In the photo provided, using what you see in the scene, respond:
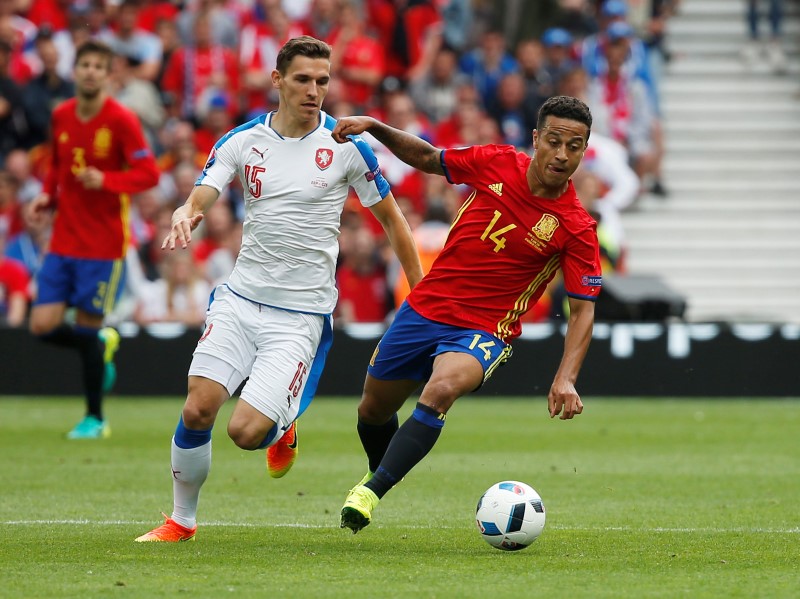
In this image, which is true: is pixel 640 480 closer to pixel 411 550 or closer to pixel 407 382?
pixel 407 382

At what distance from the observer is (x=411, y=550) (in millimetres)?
7008

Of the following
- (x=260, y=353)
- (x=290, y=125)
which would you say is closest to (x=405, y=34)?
(x=290, y=125)

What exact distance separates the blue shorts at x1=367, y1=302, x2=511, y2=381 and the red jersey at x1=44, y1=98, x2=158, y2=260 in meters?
4.45

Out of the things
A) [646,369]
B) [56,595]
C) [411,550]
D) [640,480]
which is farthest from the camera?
[646,369]

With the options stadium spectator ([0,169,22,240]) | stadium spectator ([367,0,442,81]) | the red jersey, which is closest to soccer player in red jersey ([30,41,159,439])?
the red jersey

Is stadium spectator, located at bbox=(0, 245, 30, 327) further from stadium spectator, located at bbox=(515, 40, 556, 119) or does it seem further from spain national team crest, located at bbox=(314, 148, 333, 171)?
spain national team crest, located at bbox=(314, 148, 333, 171)

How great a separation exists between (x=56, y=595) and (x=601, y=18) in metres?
17.9

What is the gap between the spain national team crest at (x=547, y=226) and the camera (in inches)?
295

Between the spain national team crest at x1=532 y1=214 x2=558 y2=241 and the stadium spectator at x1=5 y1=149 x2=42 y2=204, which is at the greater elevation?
the spain national team crest at x1=532 y1=214 x2=558 y2=241

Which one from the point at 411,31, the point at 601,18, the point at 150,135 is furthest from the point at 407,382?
the point at 601,18

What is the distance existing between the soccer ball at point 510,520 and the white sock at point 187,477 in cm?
135

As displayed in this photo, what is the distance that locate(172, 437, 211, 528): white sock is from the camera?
721 cm

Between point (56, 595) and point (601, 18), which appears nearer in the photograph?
point (56, 595)

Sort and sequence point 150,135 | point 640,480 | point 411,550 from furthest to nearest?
1. point 150,135
2. point 640,480
3. point 411,550
